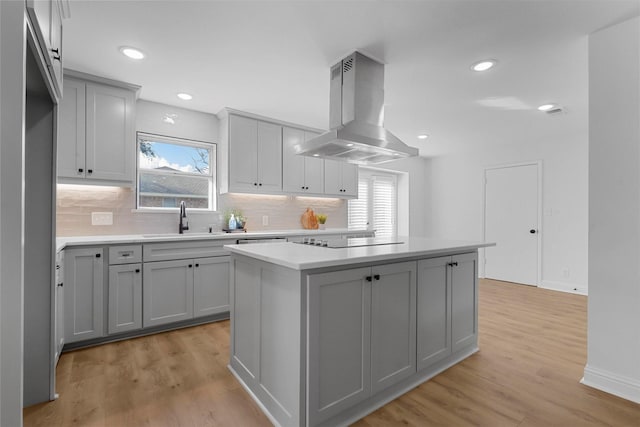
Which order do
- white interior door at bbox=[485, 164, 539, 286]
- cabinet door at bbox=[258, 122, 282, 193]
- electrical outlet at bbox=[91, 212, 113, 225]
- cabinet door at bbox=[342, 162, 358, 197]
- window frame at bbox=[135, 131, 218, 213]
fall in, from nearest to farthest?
electrical outlet at bbox=[91, 212, 113, 225] < window frame at bbox=[135, 131, 218, 213] < cabinet door at bbox=[258, 122, 282, 193] < cabinet door at bbox=[342, 162, 358, 197] < white interior door at bbox=[485, 164, 539, 286]

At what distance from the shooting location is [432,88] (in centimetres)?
316

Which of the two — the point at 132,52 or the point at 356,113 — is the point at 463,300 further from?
the point at 132,52

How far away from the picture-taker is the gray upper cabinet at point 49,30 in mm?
1121

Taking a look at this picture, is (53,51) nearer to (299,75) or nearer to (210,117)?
(299,75)

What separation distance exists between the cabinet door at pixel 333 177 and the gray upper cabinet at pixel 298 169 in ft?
0.27

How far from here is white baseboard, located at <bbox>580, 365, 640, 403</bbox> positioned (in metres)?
1.96

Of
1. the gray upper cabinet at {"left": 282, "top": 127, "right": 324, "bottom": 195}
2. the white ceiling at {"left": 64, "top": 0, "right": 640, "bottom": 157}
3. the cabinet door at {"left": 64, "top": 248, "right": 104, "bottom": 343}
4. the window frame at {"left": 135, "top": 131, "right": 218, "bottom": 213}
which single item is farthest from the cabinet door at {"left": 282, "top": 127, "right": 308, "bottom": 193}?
the cabinet door at {"left": 64, "top": 248, "right": 104, "bottom": 343}

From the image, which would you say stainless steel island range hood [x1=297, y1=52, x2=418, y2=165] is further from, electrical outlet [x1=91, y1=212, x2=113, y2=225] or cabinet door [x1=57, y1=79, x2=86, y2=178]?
electrical outlet [x1=91, y1=212, x2=113, y2=225]

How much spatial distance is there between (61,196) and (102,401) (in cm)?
208

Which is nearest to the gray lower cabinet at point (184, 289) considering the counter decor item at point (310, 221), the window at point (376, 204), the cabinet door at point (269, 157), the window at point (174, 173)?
the window at point (174, 173)

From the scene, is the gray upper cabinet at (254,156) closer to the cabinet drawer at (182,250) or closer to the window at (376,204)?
the cabinet drawer at (182,250)

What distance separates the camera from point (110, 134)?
10.0 feet

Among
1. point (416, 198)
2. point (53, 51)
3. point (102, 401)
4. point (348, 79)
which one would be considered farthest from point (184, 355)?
point (416, 198)

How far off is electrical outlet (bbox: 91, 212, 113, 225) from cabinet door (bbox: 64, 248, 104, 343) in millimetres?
650
